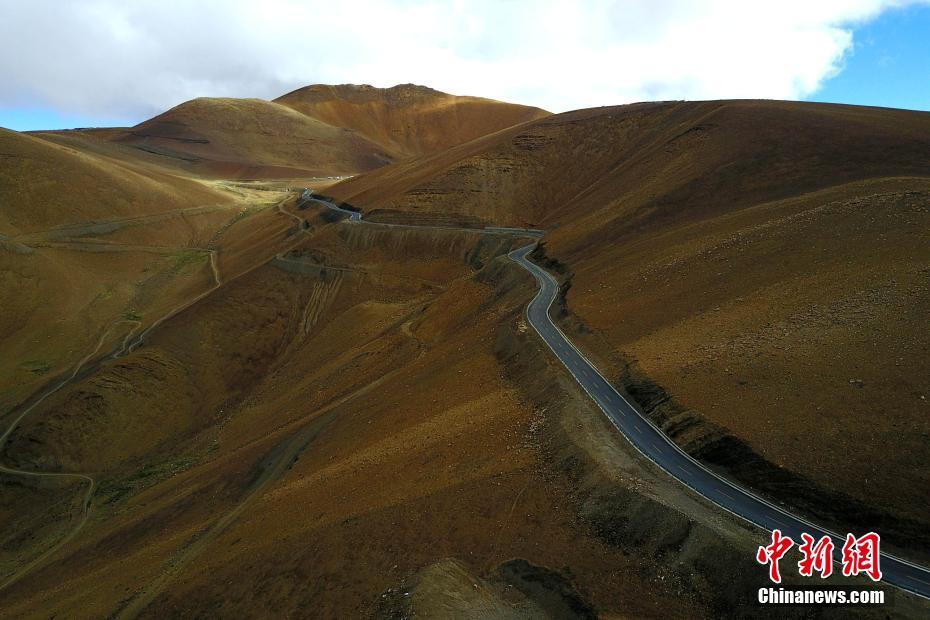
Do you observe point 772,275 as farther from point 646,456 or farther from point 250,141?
point 250,141

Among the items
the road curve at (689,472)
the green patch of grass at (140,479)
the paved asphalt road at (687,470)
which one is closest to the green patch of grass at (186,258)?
the green patch of grass at (140,479)

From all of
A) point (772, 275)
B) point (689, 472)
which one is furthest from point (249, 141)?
point (689, 472)

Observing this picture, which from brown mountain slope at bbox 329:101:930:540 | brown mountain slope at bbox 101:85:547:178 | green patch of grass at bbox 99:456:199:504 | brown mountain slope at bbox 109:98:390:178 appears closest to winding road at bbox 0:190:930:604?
brown mountain slope at bbox 329:101:930:540

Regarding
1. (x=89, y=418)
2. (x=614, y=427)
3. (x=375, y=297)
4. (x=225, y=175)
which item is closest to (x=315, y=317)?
(x=375, y=297)

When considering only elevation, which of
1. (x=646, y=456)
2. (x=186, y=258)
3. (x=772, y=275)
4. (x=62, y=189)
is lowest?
(x=646, y=456)

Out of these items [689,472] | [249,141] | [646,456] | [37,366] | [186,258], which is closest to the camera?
[689,472]

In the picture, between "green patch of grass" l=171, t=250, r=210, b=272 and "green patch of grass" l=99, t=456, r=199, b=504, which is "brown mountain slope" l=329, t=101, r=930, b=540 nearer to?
"green patch of grass" l=99, t=456, r=199, b=504

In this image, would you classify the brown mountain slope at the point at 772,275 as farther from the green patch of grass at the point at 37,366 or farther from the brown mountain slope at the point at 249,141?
the brown mountain slope at the point at 249,141
